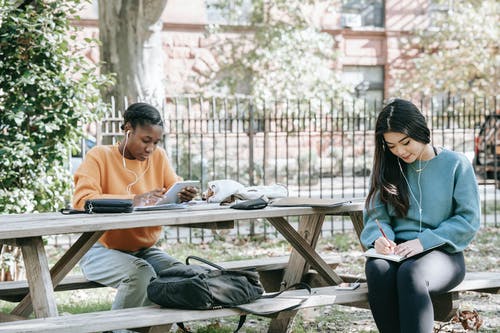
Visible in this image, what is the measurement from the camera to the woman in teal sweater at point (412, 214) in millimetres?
4570

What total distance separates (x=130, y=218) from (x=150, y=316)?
61 cm

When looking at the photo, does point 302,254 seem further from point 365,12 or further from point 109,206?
point 365,12

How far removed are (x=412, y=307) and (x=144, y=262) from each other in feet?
5.28

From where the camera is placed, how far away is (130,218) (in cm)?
454

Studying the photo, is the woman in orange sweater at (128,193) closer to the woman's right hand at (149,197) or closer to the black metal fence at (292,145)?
the woman's right hand at (149,197)

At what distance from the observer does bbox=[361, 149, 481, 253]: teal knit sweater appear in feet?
15.5

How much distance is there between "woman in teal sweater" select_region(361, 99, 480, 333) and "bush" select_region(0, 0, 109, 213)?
3712mm

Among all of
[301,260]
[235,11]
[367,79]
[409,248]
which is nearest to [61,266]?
[301,260]

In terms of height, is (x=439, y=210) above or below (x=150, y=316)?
above

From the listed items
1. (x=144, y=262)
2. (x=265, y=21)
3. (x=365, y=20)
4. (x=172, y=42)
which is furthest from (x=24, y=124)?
(x=365, y=20)

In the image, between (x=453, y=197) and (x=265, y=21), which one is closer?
(x=453, y=197)

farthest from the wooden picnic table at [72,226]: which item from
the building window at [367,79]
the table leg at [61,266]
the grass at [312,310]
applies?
the building window at [367,79]

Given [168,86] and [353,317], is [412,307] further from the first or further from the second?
[168,86]

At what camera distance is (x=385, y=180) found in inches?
195
